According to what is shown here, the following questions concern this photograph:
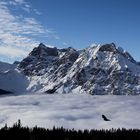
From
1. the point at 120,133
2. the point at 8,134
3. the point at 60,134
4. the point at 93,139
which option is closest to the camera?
the point at 8,134

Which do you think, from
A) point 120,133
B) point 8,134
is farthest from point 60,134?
point 8,134

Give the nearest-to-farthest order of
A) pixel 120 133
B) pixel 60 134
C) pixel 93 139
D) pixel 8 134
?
pixel 8 134 < pixel 93 139 < pixel 60 134 < pixel 120 133

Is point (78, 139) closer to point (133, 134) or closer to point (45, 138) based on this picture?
point (45, 138)

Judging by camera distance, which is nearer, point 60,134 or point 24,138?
point 24,138

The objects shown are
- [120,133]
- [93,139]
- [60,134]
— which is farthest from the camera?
[120,133]

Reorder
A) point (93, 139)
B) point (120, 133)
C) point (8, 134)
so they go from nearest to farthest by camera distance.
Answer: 1. point (8, 134)
2. point (93, 139)
3. point (120, 133)

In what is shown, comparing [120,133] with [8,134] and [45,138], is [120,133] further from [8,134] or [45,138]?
[8,134]

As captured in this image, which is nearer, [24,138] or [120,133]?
[24,138]

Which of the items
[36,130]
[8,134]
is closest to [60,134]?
[36,130]

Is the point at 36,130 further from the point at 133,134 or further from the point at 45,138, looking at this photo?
the point at 133,134
